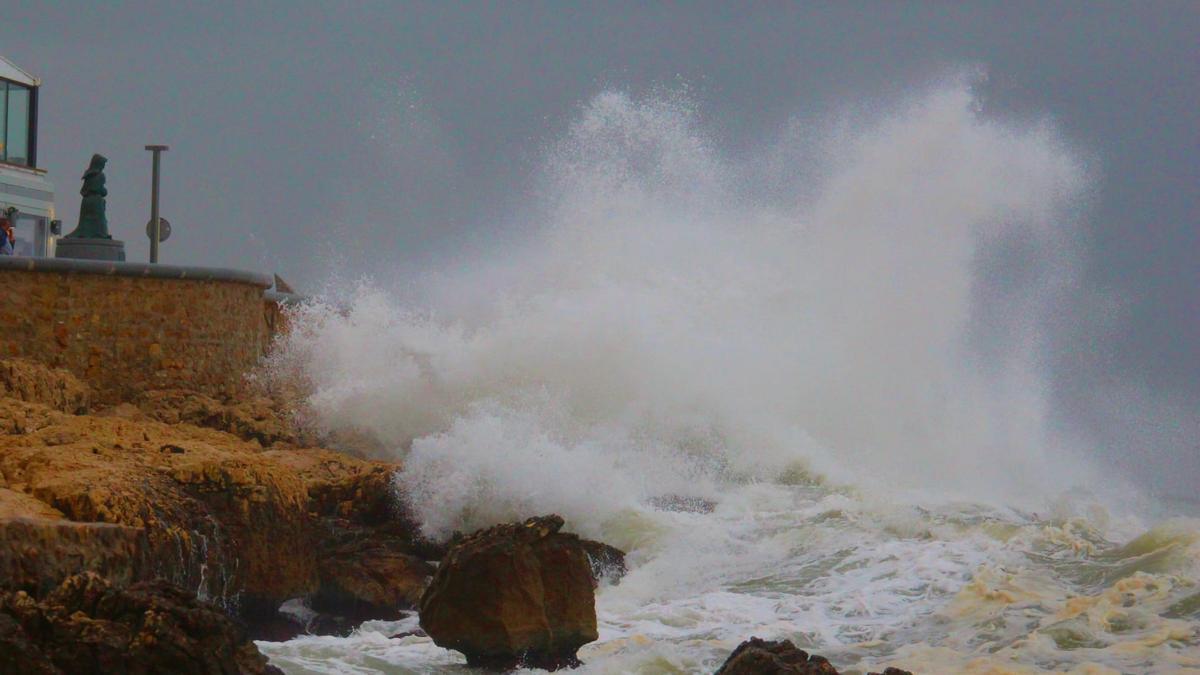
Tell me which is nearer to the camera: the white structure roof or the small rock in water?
the small rock in water

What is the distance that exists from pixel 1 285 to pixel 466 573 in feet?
18.5

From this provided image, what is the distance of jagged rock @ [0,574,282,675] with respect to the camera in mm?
6879

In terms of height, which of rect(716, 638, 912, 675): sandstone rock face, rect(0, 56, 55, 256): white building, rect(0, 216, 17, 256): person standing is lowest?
rect(716, 638, 912, 675): sandstone rock face

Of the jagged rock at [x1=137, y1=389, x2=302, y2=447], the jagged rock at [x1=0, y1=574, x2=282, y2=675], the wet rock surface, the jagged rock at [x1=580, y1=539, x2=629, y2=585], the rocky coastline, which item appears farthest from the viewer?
the jagged rock at [x1=137, y1=389, x2=302, y2=447]

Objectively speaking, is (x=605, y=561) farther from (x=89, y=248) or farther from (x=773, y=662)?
(x=89, y=248)

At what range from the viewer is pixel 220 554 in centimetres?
1016

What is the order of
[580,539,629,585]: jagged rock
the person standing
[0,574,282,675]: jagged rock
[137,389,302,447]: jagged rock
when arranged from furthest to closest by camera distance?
the person standing, [137,389,302,447]: jagged rock, [580,539,629,585]: jagged rock, [0,574,282,675]: jagged rock

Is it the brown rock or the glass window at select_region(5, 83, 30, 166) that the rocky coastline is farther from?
the glass window at select_region(5, 83, 30, 166)

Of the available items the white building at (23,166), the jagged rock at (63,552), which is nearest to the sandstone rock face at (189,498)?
the jagged rock at (63,552)

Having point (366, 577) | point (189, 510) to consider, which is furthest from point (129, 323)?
point (366, 577)

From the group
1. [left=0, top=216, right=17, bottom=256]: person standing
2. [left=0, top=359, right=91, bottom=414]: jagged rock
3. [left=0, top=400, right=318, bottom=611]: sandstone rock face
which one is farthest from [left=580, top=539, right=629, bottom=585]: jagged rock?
[left=0, top=216, right=17, bottom=256]: person standing

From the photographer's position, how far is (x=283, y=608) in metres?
10.5

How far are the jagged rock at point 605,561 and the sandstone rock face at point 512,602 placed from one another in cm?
203

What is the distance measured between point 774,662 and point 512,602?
2.06m
